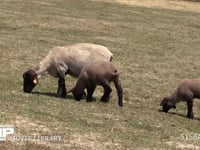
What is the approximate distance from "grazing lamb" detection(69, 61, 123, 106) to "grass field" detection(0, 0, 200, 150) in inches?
14.6

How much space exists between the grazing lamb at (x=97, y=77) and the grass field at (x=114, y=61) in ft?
1.22

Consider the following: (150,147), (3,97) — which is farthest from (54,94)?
(150,147)

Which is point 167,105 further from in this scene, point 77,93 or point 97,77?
point 77,93

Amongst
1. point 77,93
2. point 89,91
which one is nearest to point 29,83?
point 77,93

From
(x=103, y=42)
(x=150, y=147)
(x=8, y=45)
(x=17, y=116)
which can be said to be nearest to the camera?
(x=150, y=147)

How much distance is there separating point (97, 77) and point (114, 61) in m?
7.23

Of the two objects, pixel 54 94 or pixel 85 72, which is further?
pixel 54 94

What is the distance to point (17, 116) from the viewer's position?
10.3m

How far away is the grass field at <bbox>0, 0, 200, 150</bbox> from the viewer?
10062mm

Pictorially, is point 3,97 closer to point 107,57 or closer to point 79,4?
point 107,57

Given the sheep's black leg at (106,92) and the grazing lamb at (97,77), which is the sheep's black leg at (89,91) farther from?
the sheep's black leg at (106,92)

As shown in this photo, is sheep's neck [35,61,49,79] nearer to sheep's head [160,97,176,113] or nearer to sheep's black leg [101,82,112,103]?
sheep's black leg [101,82,112,103]

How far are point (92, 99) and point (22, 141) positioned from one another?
5883 mm

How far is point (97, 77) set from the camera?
13727 mm
